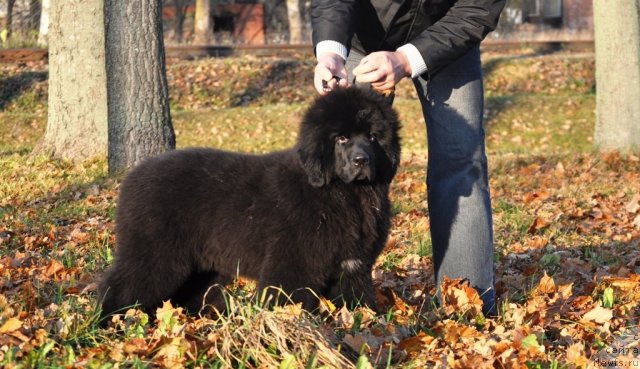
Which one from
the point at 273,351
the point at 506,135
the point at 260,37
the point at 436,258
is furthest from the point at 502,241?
the point at 260,37

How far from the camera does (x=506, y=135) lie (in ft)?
51.4

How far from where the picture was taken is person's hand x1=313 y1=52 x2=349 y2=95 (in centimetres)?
439

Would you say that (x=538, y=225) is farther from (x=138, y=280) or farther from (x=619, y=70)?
(x=619, y=70)

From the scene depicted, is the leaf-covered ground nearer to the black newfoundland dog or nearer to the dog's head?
the black newfoundland dog

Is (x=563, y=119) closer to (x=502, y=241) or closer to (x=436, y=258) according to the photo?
(x=502, y=241)

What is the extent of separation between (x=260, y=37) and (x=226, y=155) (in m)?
28.3

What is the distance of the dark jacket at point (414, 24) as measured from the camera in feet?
14.4

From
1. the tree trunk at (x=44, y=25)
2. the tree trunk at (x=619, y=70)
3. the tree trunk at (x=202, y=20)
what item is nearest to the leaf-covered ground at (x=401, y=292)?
the tree trunk at (x=619, y=70)

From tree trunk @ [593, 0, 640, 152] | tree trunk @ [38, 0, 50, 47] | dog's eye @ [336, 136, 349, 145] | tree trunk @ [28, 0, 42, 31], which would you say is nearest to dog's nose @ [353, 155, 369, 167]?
dog's eye @ [336, 136, 349, 145]

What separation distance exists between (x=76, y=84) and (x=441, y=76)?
7063mm

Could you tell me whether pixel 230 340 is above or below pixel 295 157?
below

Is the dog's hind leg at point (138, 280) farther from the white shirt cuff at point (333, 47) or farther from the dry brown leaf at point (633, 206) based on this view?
the dry brown leaf at point (633, 206)

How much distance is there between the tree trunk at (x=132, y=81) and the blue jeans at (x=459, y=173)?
461 cm

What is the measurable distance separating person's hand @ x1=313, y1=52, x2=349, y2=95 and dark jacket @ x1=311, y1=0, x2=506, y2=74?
4.4 inches
